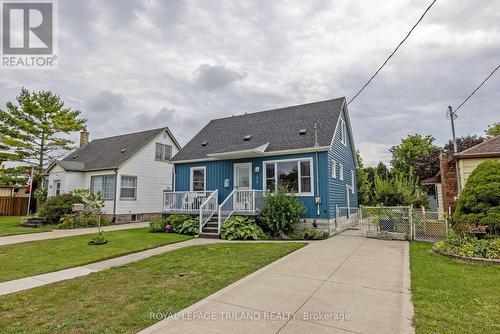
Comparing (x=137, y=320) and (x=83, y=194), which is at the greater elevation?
(x=83, y=194)

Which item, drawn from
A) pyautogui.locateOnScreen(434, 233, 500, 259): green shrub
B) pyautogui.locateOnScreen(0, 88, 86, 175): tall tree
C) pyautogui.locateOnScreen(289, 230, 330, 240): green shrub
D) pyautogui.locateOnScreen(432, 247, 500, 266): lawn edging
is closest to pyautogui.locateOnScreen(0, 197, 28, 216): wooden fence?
pyautogui.locateOnScreen(0, 88, 86, 175): tall tree

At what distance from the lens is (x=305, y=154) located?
38.4 ft

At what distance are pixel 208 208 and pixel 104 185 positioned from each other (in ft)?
30.7

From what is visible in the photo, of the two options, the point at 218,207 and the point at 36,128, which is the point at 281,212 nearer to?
the point at 218,207

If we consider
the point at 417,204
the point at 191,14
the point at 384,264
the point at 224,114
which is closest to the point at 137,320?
the point at 384,264

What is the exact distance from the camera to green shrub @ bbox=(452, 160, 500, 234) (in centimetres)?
729

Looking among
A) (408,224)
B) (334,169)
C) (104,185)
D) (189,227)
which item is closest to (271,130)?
(334,169)

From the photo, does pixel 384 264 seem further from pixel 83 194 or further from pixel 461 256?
pixel 83 194

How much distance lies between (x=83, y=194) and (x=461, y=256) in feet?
59.5

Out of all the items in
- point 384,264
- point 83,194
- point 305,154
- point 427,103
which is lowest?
point 384,264

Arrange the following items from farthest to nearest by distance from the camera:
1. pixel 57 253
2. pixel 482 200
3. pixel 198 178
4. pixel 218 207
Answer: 1. pixel 198 178
2. pixel 218 207
3. pixel 482 200
4. pixel 57 253

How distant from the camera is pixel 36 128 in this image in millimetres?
22203

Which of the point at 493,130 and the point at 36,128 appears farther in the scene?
the point at 493,130

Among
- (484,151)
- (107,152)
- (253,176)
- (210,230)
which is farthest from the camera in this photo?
(107,152)
